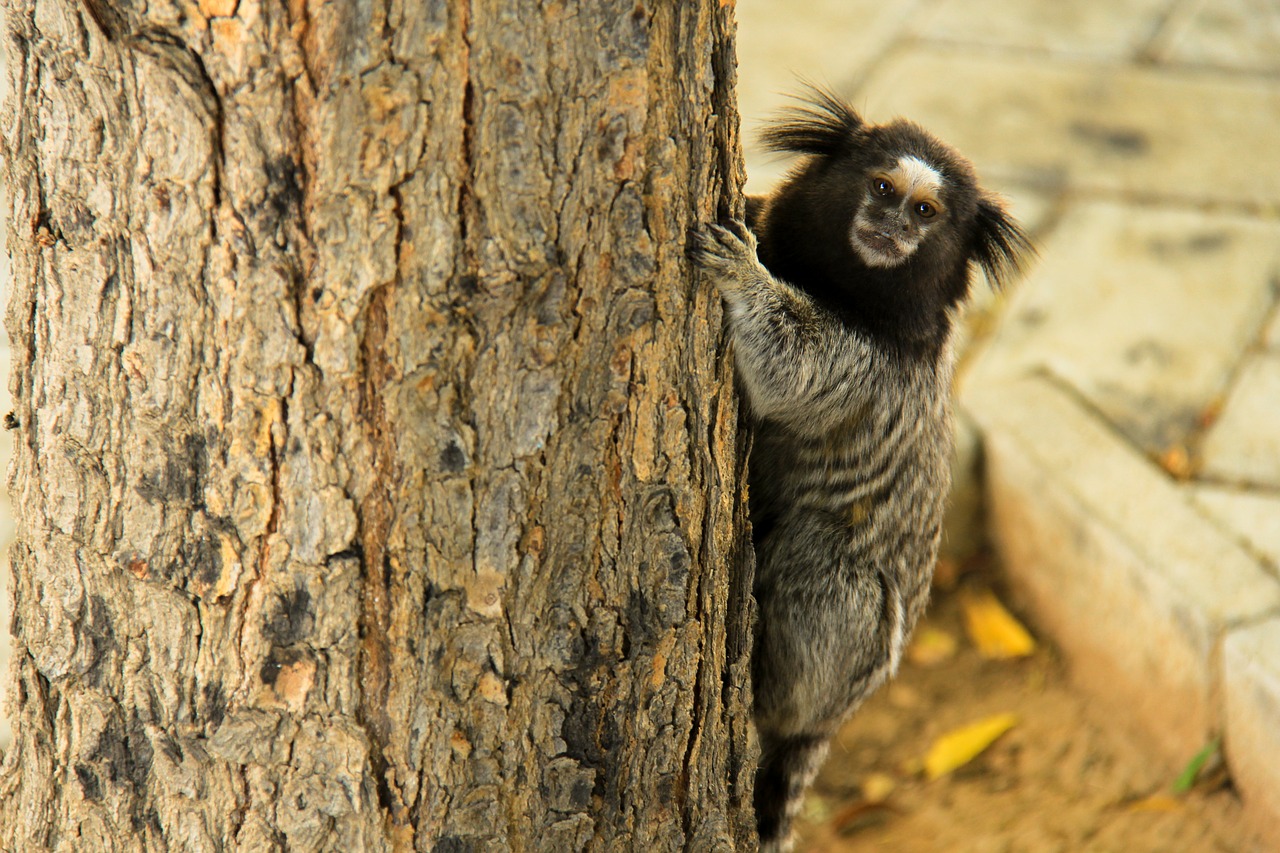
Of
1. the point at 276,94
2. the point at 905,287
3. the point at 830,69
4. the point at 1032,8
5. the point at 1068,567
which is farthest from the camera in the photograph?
the point at 1032,8

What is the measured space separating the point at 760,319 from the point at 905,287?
51cm

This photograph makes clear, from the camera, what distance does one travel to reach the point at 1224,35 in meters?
5.52

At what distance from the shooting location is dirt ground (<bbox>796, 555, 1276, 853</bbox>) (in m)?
2.76

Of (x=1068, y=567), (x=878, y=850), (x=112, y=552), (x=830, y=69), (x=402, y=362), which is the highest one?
(x=830, y=69)

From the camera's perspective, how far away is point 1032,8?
5.77 metres

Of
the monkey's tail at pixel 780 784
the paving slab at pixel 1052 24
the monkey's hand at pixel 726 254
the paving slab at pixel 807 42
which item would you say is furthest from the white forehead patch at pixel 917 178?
the paving slab at pixel 1052 24

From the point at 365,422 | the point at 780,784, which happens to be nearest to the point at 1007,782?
the point at 780,784

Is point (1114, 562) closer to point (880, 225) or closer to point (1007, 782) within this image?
point (1007, 782)

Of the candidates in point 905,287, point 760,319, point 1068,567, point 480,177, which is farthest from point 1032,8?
point 480,177

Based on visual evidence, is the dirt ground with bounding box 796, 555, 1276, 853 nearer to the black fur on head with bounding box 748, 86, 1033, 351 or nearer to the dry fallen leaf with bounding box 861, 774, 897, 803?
the dry fallen leaf with bounding box 861, 774, 897, 803

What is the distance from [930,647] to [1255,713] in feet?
2.91

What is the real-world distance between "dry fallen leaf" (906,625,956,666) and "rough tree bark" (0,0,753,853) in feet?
5.89

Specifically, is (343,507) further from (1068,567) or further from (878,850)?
(1068,567)

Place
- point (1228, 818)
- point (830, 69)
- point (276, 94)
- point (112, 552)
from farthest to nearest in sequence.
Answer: point (830, 69) → point (1228, 818) → point (112, 552) → point (276, 94)
